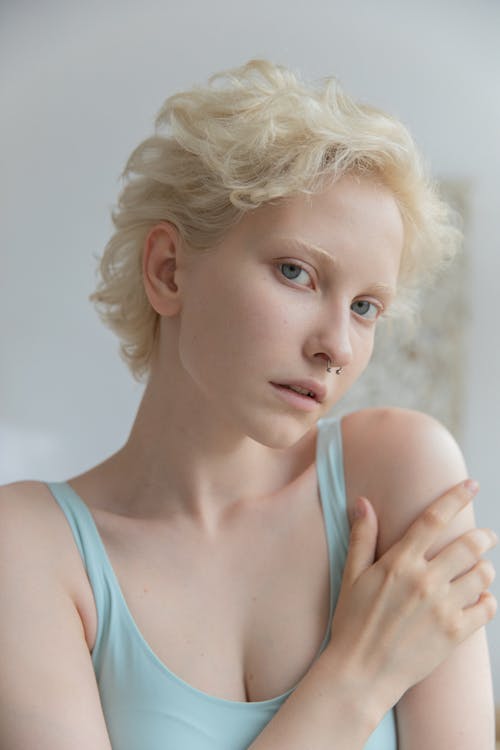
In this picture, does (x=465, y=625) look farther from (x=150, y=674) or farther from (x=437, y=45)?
(x=437, y=45)

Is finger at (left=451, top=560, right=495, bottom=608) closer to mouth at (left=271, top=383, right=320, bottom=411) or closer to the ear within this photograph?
mouth at (left=271, top=383, right=320, bottom=411)

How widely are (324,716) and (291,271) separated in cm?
54

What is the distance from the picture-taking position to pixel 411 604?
122 cm

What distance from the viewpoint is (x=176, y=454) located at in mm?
1343

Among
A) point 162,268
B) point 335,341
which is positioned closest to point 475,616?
point 335,341

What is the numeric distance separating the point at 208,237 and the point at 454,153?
1.85 metres

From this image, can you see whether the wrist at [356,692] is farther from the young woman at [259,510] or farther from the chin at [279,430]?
the chin at [279,430]

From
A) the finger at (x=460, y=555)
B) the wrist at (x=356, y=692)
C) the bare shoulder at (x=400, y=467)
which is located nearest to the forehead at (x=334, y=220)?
the bare shoulder at (x=400, y=467)

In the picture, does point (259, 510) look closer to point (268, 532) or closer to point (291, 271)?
point (268, 532)

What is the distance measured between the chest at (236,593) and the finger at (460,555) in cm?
16

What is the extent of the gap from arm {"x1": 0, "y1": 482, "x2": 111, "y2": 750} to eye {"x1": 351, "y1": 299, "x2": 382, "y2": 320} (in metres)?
0.50

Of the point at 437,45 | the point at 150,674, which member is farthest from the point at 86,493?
the point at 437,45

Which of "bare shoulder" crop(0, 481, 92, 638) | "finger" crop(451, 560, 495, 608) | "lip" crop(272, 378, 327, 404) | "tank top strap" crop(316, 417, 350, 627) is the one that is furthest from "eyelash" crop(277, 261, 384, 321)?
"bare shoulder" crop(0, 481, 92, 638)

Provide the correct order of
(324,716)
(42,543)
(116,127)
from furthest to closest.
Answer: (116,127), (42,543), (324,716)
